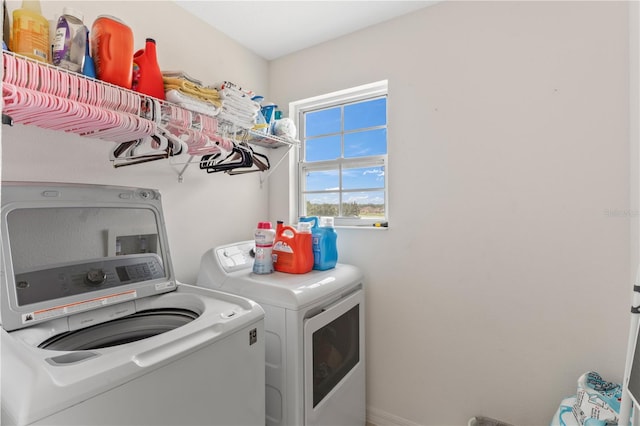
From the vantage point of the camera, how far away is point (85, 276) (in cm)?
121

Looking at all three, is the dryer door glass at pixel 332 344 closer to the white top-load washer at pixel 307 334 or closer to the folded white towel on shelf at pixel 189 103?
the white top-load washer at pixel 307 334

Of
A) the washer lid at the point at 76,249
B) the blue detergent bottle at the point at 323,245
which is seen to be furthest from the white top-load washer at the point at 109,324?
the blue detergent bottle at the point at 323,245

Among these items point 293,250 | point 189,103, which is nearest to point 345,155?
point 293,250

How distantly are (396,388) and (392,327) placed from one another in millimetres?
427

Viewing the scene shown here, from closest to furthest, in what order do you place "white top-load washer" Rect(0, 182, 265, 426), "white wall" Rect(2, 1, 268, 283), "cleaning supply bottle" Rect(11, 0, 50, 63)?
"white top-load washer" Rect(0, 182, 265, 426) → "cleaning supply bottle" Rect(11, 0, 50, 63) → "white wall" Rect(2, 1, 268, 283)

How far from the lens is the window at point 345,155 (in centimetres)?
223

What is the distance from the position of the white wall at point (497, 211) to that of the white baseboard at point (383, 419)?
0.02 meters

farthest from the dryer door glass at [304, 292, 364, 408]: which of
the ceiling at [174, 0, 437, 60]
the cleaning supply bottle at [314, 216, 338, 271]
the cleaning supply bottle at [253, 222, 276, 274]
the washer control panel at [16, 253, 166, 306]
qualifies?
the ceiling at [174, 0, 437, 60]

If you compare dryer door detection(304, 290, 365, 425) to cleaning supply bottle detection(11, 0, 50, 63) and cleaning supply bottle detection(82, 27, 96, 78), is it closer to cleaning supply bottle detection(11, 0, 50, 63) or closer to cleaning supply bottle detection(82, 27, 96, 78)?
cleaning supply bottle detection(82, 27, 96, 78)

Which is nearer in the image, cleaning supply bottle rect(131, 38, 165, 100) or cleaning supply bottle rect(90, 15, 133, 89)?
cleaning supply bottle rect(90, 15, 133, 89)

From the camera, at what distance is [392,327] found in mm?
2074

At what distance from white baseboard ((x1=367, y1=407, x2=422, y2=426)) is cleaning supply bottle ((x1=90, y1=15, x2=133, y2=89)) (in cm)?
250

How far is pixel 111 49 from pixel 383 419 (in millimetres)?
2679

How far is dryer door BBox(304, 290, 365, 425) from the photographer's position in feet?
4.82
